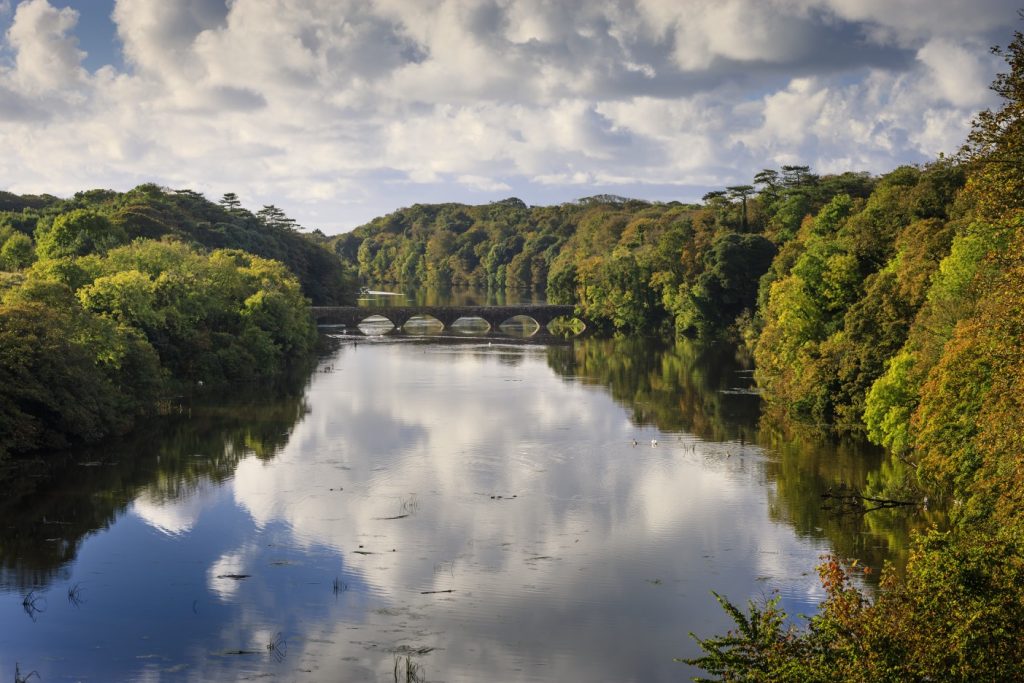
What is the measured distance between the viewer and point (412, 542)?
113 feet

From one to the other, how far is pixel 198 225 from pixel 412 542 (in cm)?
10296

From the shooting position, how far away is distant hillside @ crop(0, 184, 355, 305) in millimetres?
113875

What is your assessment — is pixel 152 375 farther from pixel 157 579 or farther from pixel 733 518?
pixel 733 518

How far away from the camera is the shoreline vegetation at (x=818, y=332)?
17906mm

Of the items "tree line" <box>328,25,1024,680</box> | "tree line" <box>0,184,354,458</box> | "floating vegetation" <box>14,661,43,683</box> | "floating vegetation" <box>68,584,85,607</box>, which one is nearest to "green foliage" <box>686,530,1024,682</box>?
"tree line" <box>328,25,1024,680</box>

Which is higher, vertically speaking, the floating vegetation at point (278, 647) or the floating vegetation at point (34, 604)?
the floating vegetation at point (34, 604)

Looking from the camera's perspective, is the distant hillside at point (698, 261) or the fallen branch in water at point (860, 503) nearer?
the fallen branch in water at point (860, 503)

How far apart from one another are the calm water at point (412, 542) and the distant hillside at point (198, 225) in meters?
61.9

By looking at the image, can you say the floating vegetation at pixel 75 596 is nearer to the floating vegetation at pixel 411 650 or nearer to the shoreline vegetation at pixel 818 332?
the floating vegetation at pixel 411 650

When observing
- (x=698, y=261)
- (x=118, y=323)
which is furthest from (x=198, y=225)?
(x=118, y=323)

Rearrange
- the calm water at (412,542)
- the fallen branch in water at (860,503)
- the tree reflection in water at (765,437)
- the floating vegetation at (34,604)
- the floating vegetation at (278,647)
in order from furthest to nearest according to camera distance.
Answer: the fallen branch in water at (860,503)
the tree reflection in water at (765,437)
the floating vegetation at (34,604)
the calm water at (412,542)
the floating vegetation at (278,647)

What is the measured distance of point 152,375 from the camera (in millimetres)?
56281

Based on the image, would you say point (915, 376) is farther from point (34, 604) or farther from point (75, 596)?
point (34, 604)

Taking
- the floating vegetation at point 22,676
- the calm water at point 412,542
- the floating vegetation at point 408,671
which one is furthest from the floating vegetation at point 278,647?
the floating vegetation at point 22,676
